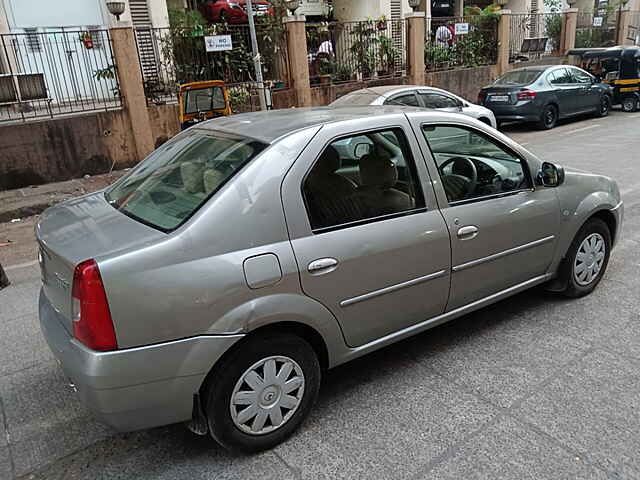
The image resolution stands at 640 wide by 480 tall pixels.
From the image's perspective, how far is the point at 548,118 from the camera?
14328 millimetres

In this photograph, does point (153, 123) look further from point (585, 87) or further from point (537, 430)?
point (585, 87)

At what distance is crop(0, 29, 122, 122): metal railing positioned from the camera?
10.0m

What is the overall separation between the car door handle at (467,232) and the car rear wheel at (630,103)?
53.5ft

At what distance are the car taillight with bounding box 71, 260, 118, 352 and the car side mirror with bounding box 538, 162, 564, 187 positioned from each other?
118 inches

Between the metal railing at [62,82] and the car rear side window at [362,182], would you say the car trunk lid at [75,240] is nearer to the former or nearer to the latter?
the car rear side window at [362,182]

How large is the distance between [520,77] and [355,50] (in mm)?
4508

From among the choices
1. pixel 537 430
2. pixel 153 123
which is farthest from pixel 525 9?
pixel 537 430

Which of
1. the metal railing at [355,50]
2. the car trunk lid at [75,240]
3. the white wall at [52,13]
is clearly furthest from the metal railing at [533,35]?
the car trunk lid at [75,240]

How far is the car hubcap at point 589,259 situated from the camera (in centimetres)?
424

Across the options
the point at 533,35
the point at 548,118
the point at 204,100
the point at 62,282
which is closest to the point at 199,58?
the point at 204,100

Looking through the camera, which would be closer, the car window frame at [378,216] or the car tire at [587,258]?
the car window frame at [378,216]

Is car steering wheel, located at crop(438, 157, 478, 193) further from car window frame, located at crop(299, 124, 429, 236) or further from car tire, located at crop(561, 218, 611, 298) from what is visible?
car tire, located at crop(561, 218, 611, 298)

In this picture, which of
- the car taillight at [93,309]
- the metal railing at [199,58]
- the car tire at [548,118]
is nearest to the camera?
the car taillight at [93,309]

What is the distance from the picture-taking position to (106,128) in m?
10.6
